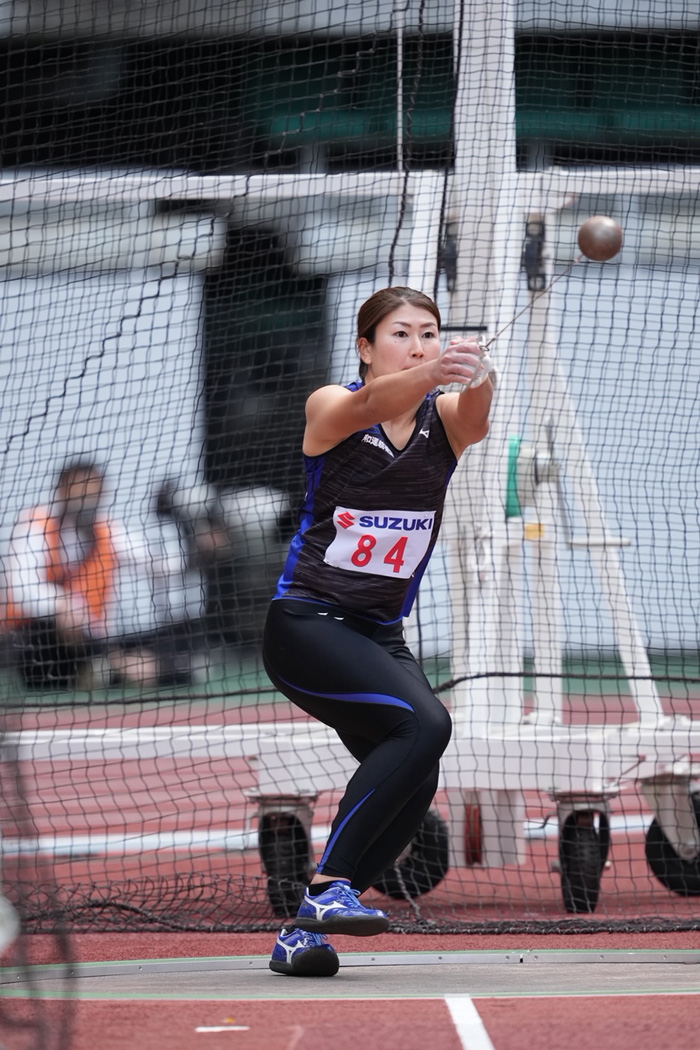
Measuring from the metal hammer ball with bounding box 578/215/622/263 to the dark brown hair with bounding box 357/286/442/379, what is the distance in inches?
16.4

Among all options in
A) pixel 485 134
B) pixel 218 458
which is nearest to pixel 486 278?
pixel 485 134

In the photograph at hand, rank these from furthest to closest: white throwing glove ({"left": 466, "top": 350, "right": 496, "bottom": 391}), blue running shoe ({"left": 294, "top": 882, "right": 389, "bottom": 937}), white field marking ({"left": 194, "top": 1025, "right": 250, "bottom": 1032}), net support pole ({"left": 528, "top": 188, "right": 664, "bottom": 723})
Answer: net support pole ({"left": 528, "top": 188, "right": 664, "bottom": 723}), blue running shoe ({"left": 294, "top": 882, "right": 389, "bottom": 937}), white throwing glove ({"left": 466, "top": 350, "right": 496, "bottom": 391}), white field marking ({"left": 194, "top": 1025, "right": 250, "bottom": 1032})

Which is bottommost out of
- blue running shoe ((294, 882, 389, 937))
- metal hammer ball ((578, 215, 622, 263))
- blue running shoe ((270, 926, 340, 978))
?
blue running shoe ((270, 926, 340, 978))

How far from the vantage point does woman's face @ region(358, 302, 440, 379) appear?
3.66 m

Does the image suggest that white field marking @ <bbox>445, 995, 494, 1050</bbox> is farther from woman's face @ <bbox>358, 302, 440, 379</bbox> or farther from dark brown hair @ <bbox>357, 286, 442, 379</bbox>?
dark brown hair @ <bbox>357, 286, 442, 379</bbox>

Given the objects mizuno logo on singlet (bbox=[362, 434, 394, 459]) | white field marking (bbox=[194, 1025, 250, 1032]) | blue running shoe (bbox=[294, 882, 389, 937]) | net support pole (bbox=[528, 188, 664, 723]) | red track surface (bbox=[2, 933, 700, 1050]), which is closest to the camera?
red track surface (bbox=[2, 933, 700, 1050])

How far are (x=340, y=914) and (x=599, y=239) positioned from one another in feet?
5.86

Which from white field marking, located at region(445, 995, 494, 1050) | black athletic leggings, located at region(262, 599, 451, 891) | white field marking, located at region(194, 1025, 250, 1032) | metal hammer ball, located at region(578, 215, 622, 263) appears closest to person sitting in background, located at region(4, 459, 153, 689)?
black athletic leggings, located at region(262, 599, 451, 891)

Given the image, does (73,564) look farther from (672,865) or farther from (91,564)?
(672,865)

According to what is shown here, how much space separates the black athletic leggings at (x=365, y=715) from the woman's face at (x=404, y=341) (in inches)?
25.4

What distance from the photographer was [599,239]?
11.8ft

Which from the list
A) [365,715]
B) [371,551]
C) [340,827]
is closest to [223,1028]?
[340,827]

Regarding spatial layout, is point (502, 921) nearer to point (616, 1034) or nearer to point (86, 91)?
point (616, 1034)

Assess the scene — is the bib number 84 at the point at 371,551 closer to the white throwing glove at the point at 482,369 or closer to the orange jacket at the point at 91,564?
the white throwing glove at the point at 482,369
